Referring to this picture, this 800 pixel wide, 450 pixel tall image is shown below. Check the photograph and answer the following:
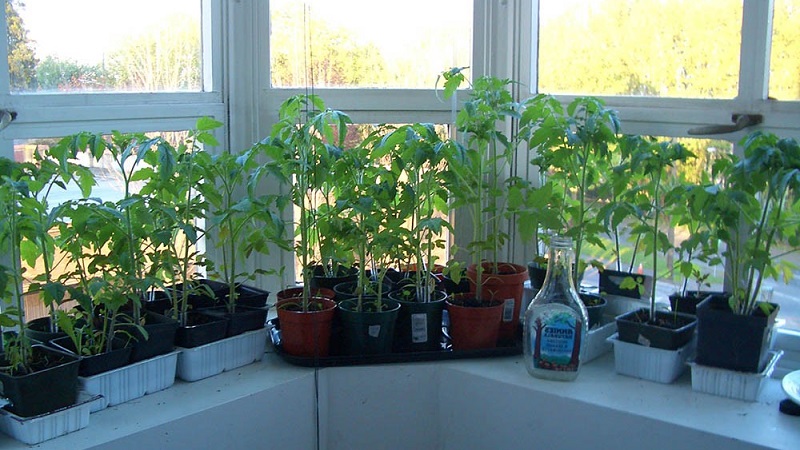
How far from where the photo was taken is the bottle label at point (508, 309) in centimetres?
188

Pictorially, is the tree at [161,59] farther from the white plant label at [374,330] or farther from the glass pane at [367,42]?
the white plant label at [374,330]

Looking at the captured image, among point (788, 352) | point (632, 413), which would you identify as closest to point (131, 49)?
point (632, 413)

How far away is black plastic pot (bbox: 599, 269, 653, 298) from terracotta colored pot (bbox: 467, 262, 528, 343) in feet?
0.64

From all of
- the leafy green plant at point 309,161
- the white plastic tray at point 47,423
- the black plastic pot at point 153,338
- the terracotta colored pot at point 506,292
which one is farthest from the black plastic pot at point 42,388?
the terracotta colored pot at point 506,292

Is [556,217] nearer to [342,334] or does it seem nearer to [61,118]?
[342,334]

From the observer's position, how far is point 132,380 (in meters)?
1.58

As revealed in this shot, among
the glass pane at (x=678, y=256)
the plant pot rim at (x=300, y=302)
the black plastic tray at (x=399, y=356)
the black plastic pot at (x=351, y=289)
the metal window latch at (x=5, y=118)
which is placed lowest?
the black plastic tray at (x=399, y=356)

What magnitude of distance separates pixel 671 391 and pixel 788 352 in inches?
12.8

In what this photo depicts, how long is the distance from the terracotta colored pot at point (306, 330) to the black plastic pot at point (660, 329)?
2.09 feet

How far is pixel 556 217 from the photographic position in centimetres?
174

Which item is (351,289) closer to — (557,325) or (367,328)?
(367,328)

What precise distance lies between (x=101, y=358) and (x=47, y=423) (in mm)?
160

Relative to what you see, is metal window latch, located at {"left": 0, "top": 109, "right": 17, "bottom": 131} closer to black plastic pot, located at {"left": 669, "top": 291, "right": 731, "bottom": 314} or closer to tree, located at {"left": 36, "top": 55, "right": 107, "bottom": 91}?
tree, located at {"left": 36, "top": 55, "right": 107, "bottom": 91}

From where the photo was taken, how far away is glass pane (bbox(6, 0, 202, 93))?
5.61ft
